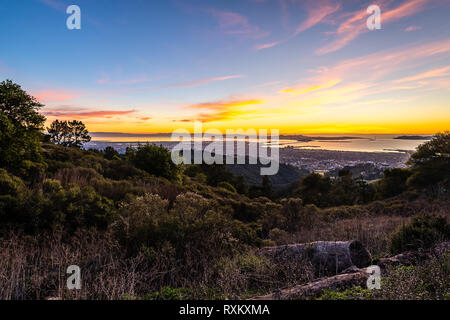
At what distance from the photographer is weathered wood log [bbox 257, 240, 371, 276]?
16.6 feet

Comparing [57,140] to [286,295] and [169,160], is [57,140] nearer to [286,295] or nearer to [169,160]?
[169,160]

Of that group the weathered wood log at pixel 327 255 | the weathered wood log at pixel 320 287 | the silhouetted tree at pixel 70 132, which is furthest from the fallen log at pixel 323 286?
the silhouetted tree at pixel 70 132

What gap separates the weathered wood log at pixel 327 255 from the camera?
507 cm

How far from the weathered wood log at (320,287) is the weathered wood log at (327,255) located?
92 centimetres

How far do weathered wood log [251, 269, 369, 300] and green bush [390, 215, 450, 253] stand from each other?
9.94 feet

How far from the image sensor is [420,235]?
6.25 m

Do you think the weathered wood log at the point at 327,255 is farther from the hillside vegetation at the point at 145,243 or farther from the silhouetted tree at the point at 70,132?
the silhouetted tree at the point at 70,132

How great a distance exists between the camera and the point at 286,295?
3.56 m

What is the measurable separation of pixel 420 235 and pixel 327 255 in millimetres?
2950

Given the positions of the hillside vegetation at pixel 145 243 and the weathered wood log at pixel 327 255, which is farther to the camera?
the weathered wood log at pixel 327 255

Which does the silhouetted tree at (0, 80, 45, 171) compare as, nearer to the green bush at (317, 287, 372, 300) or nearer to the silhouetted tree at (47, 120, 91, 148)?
the green bush at (317, 287, 372, 300)

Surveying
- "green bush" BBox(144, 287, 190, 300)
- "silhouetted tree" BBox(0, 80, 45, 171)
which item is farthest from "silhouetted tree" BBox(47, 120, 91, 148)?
"green bush" BBox(144, 287, 190, 300)

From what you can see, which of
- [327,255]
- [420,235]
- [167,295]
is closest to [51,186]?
[167,295]

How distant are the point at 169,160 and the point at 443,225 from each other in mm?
22230
